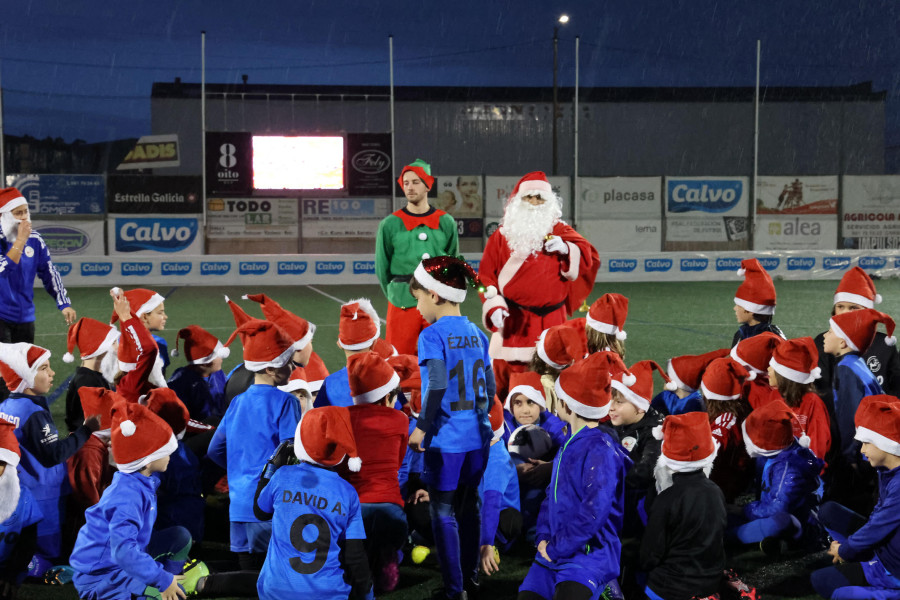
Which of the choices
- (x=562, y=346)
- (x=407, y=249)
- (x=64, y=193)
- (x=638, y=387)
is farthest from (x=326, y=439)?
(x=64, y=193)

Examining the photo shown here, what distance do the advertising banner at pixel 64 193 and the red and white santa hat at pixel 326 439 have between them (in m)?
30.4

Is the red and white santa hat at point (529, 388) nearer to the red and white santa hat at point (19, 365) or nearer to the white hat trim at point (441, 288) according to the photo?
the white hat trim at point (441, 288)

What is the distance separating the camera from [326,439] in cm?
358

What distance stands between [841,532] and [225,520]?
140 inches

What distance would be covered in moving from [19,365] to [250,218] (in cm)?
2792

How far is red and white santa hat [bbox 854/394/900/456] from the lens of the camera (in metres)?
3.98

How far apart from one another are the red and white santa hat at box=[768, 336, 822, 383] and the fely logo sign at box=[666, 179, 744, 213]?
29.6 m

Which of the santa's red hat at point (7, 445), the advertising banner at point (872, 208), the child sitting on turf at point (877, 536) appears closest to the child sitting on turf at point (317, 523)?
the santa's red hat at point (7, 445)

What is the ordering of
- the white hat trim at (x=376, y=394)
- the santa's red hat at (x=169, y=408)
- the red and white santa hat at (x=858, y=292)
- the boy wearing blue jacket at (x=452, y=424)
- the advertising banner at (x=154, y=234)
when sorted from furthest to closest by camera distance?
the advertising banner at (x=154, y=234), the red and white santa hat at (x=858, y=292), the santa's red hat at (x=169, y=408), the white hat trim at (x=376, y=394), the boy wearing blue jacket at (x=452, y=424)

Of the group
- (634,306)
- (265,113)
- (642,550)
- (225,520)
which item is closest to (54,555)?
(225,520)

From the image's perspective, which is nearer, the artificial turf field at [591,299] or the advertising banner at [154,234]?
the artificial turf field at [591,299]

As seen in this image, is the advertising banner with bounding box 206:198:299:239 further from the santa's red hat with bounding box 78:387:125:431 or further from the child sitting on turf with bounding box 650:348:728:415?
the santa's red hat with bounding box 78:387:125:431

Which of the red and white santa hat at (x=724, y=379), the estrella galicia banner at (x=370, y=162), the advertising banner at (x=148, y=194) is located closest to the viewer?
the red and white santa hat at (x=724, y=379)

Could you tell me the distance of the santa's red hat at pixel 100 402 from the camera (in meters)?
4.71
